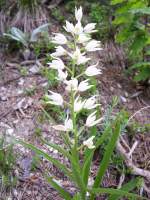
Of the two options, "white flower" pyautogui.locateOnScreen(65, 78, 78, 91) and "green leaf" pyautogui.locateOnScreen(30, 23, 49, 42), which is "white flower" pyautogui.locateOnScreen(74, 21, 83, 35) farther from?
"green leaf" pyautogui.locateOnScreen(30, 23, 49, 42)

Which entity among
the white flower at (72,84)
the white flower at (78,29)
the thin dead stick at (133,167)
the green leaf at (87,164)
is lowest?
the thin dead stick at (133,167)

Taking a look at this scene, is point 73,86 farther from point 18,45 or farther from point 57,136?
point 18,45

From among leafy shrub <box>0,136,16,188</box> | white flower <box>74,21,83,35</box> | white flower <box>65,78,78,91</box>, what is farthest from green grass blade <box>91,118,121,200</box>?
leafy shrub <box>0,136,16,188</box>

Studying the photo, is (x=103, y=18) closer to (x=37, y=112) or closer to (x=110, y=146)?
(x=37, y=112)

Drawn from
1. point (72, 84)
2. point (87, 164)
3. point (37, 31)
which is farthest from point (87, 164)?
point (37, 31)

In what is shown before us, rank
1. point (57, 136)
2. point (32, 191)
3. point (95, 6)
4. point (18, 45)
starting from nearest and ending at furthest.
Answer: point (32, 191)
point (57, 136)
point (18, 45)
point (95, 6)

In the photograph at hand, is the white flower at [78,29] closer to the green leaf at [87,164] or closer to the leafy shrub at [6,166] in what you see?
the green leaf at [87,164]

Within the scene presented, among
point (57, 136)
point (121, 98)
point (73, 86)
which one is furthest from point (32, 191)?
point (121, 98)

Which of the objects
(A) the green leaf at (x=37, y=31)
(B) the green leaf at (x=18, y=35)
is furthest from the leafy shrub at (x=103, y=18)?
(B) the green leaf at (x=18, y=35)
